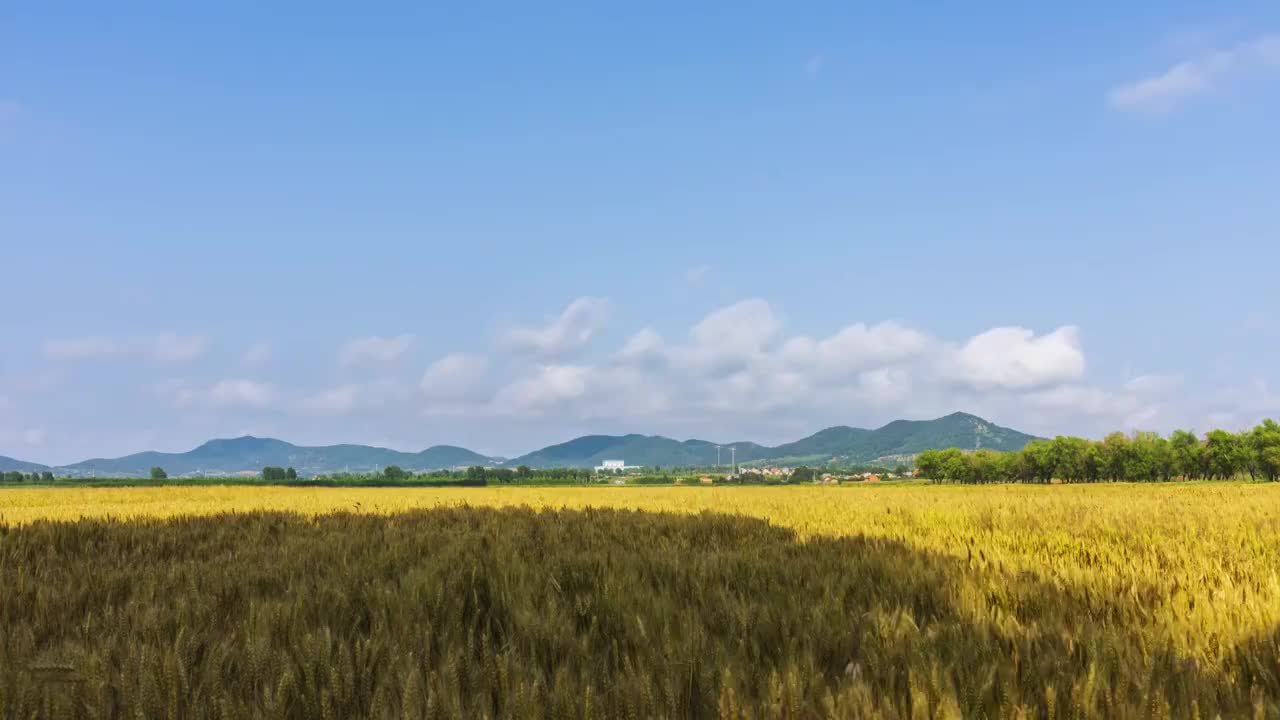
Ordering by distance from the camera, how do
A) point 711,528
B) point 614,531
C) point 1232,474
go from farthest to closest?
1. point 1232,474
2. point 711,528
3. point 614,531

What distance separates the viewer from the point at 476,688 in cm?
242

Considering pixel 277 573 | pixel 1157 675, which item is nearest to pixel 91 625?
pixel 277 573

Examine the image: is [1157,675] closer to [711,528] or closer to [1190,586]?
[1190,586]

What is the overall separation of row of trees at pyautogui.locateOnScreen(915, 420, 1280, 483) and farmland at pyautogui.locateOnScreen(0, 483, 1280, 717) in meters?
157

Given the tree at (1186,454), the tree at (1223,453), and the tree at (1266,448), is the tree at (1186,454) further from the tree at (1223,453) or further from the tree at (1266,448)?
the tree at (1266,448)

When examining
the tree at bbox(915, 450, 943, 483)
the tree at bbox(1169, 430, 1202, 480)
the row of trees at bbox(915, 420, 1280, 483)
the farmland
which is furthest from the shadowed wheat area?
the tree at bbox(915, 450, 943, 483)

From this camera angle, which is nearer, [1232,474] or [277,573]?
[277,573]

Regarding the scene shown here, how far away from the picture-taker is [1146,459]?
133750 mm

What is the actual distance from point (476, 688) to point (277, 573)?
313cm

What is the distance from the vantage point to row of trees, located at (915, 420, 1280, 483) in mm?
127125

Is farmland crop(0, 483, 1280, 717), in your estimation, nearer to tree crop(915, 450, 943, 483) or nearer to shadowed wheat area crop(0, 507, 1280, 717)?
shadowed wheat area crop(0, 507, 1280, 717)

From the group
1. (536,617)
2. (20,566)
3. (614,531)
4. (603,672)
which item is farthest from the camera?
(614,531)

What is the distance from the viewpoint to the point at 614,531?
24.2ft

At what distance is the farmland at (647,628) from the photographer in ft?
7.23
